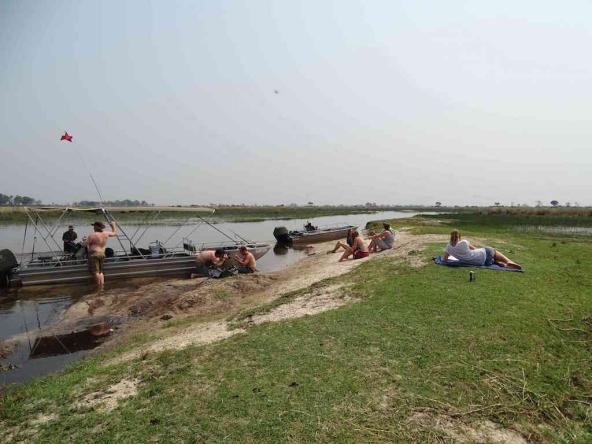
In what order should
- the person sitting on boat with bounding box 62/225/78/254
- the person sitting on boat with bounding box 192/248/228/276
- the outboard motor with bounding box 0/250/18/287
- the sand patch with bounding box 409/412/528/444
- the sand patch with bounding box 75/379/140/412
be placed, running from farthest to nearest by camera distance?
the person sitting on boat with bounding box 62/225/78/254
the person sitting on boat with bounding box 192/248/228/276
the outboard motor with bounding box 0/250/18/287
the sand patch with bounding box 75/379/140/412
the sand patch with bounding box 409/412/528/444

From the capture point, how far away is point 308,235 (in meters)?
32.2

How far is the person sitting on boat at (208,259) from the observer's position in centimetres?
1812

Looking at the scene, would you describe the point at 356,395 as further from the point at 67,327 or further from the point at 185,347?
the point at 67,327

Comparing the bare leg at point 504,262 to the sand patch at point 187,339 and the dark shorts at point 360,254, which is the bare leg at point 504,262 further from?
the sand patch at point 187,339

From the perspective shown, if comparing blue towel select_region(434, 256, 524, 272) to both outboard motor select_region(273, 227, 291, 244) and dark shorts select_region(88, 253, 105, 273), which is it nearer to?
dark shorts select_region(88, 253, 105, 273)

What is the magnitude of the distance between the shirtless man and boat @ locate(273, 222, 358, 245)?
643 inches

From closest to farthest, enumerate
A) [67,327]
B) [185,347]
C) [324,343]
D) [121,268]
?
1. [324,343]
2. [185,347]
3. [67,327]
4. [121,268]

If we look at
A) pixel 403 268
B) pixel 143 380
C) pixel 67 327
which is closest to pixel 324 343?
pixel 143 380

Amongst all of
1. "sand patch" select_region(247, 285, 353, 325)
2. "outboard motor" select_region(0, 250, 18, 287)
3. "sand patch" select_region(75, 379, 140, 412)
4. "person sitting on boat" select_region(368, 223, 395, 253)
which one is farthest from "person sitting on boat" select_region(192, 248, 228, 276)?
"sand patch" select_region(75, 379, 140, 412)

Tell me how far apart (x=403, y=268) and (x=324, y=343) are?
20.7ft

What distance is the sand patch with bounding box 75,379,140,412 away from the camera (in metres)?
5.41

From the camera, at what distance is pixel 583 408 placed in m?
4.82

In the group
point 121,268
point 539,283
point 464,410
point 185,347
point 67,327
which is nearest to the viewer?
point 464,410

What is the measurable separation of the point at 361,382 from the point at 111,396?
381cm
